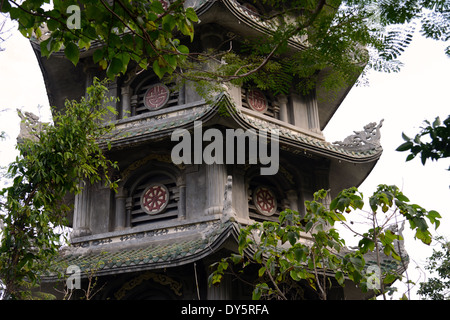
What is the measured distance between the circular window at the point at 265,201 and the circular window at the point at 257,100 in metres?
1.76

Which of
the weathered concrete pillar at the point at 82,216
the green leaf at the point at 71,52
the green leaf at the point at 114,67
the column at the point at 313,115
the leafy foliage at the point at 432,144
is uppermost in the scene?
the column at the point at 313,115

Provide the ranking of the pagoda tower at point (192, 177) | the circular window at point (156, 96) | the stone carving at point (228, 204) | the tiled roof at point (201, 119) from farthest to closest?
the circular window at point (156, 96), the tiled roof at point (201, 119), the pagoda tower at point (192, 177), the stone carving at point (228, 204)

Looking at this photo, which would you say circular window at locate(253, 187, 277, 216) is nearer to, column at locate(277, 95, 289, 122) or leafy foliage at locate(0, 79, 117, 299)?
column at locate(277, 95, 289, 122)

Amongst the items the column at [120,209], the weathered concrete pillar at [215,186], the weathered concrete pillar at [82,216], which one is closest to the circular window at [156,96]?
the column at [120,209]

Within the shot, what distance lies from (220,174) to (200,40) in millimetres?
3008

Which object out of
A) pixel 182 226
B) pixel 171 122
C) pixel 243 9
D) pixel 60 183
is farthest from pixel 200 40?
pixel 60 183

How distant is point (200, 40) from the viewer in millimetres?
10914

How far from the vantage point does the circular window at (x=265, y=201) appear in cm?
1030

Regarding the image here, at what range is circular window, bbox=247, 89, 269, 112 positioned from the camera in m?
→ 11.1

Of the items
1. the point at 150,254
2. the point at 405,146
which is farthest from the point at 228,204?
the point at 405,146

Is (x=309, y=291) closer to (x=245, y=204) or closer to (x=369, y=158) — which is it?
(x=245, y=204)

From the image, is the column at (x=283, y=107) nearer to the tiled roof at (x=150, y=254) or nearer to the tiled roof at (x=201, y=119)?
the tiled roof at (x=201, y=119)

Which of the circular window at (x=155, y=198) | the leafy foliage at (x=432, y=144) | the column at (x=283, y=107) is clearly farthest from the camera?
the column at (x=283, y=107)

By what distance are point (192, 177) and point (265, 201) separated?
157cm
